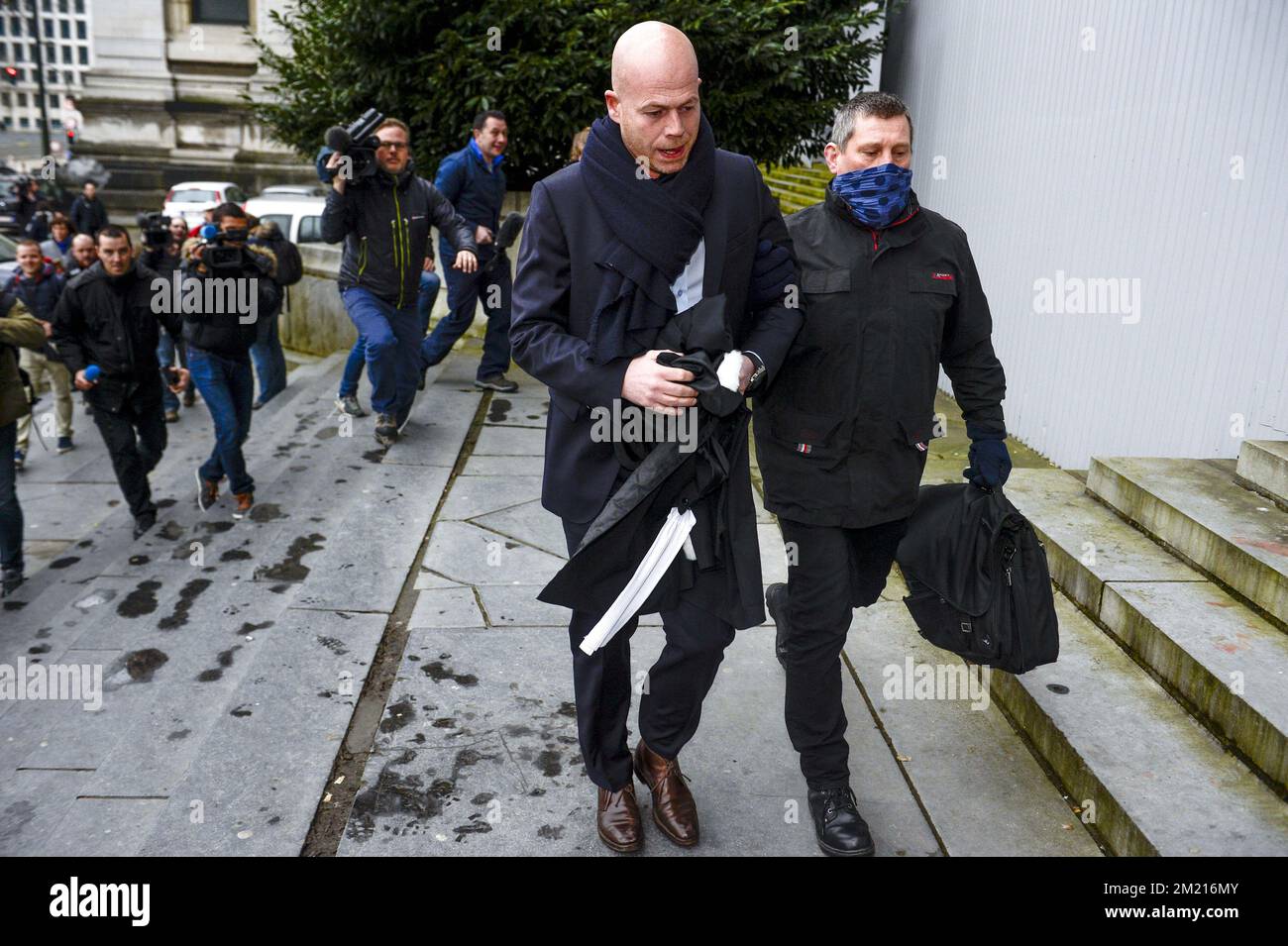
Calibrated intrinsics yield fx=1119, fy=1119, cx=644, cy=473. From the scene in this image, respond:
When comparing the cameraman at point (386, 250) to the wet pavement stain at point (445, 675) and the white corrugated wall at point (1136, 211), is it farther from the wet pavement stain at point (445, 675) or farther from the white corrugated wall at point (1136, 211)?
the white corrugated wall at point (1136, 211)

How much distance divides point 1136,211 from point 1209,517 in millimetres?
1919

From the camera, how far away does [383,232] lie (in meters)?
7.00

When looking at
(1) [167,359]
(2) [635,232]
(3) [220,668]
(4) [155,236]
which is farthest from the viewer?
(1) [167,359]

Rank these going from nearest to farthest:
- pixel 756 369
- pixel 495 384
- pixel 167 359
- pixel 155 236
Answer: pixel 756 369, pixel 155 236, pixel 495 384, pixel 167 359

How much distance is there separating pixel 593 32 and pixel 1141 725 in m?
7.31

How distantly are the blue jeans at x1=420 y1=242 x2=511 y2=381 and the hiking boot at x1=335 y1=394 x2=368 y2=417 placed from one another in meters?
0.59

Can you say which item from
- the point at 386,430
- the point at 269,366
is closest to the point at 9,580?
the point at 386,430

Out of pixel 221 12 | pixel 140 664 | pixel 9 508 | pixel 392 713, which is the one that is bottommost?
pixel 140 664

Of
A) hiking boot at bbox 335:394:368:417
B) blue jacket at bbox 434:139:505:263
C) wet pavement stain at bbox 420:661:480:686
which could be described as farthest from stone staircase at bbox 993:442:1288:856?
hiking boot at bbox 335:394:368:417

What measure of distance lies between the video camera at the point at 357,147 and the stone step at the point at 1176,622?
429 centimetres

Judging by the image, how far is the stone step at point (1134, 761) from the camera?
2939 millimetres

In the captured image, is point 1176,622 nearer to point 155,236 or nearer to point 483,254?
point 483,254

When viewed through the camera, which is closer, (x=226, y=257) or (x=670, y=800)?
(x=670, y=800)

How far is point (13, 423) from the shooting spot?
6285 mm
